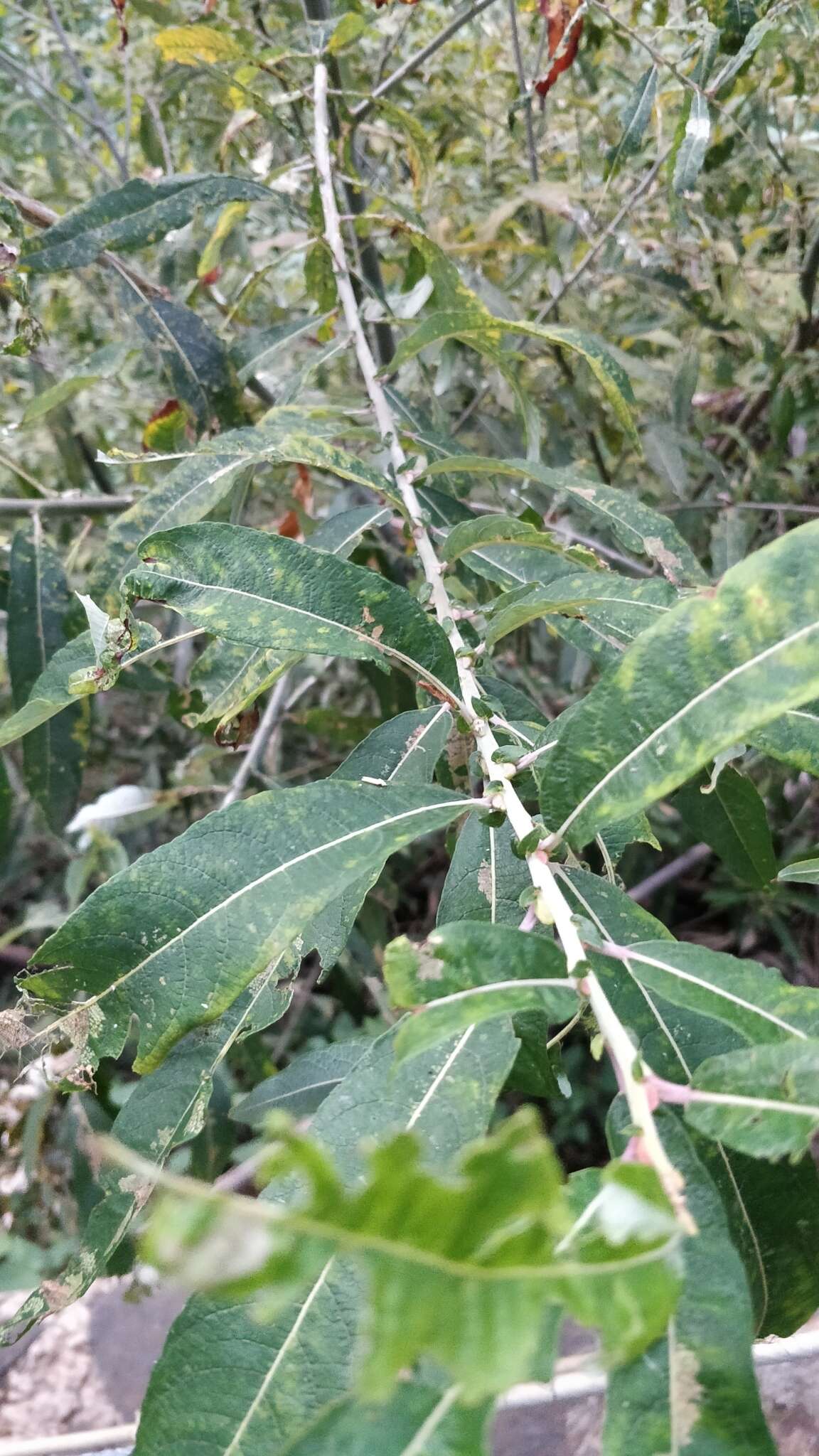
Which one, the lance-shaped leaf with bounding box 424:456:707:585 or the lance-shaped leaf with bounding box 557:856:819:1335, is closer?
the lance-shaped leaf with bounding box 557:856:819:1335

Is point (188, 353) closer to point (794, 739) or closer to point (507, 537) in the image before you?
point (507, 537)

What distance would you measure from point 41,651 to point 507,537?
23.8 inches

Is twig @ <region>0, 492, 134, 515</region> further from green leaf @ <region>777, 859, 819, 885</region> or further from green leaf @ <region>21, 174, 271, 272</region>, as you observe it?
green leaf @ <region>777, 859, 819, 885</region>

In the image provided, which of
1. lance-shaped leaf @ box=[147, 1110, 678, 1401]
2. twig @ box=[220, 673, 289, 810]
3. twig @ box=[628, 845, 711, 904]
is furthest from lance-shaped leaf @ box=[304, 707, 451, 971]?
twig @ box=[628, 845, 711, 904]

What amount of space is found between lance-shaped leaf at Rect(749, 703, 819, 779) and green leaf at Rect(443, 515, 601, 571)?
0.60ft

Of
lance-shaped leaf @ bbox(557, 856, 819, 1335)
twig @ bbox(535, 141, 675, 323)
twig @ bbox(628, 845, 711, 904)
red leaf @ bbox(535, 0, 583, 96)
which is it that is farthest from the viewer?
twig @ bbox(628, 845, 711, 904)

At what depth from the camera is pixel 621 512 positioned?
26.1 inches

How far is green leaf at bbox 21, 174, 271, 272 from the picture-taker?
774mm

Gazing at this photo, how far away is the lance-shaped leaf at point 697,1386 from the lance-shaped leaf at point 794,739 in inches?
9.6

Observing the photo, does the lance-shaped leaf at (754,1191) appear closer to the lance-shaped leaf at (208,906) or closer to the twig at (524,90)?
the lance-shaped leaf at (208,906)

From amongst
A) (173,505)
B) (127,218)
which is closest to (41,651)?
(173,505)

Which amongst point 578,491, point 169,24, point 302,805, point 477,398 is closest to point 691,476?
point 477,398

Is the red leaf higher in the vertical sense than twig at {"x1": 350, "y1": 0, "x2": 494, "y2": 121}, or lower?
lower

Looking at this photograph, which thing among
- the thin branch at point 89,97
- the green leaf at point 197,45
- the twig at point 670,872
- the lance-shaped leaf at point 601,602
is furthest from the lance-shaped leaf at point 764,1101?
the thin branch at point 89,97
